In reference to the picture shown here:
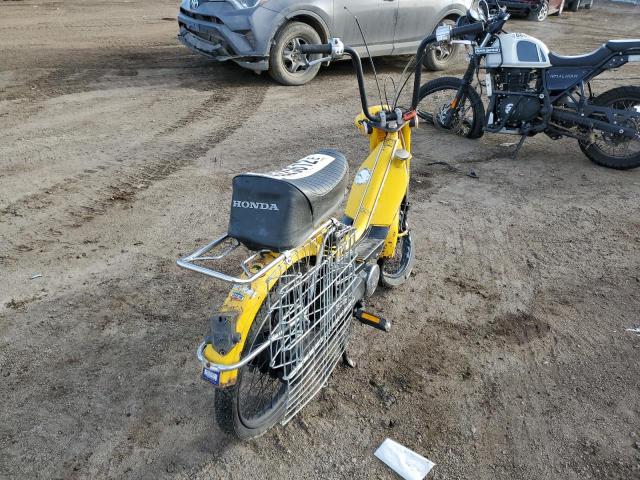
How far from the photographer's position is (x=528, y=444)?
272cm

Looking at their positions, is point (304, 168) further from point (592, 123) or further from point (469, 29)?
point (592, 123)

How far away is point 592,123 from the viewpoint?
5.76 meters

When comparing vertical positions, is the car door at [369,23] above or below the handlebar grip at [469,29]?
below

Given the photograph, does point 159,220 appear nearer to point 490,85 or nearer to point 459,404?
point 459,404

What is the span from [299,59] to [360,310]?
591cm

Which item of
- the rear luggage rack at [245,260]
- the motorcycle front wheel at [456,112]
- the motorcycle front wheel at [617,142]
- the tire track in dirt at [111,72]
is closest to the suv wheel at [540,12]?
the motorcycle front wheel at [456,112]

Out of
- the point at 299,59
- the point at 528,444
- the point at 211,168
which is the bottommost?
the point at 528,444

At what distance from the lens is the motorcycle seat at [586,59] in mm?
→ 5609

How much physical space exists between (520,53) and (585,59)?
63cm

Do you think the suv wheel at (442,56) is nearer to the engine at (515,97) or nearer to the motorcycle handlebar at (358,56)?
the engine at (515,97)

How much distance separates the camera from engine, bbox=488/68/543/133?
19.4 ft

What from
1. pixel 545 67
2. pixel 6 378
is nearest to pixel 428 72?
pixel 545 67

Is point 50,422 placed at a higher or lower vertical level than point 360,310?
lower

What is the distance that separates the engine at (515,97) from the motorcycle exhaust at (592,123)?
0.22 m
